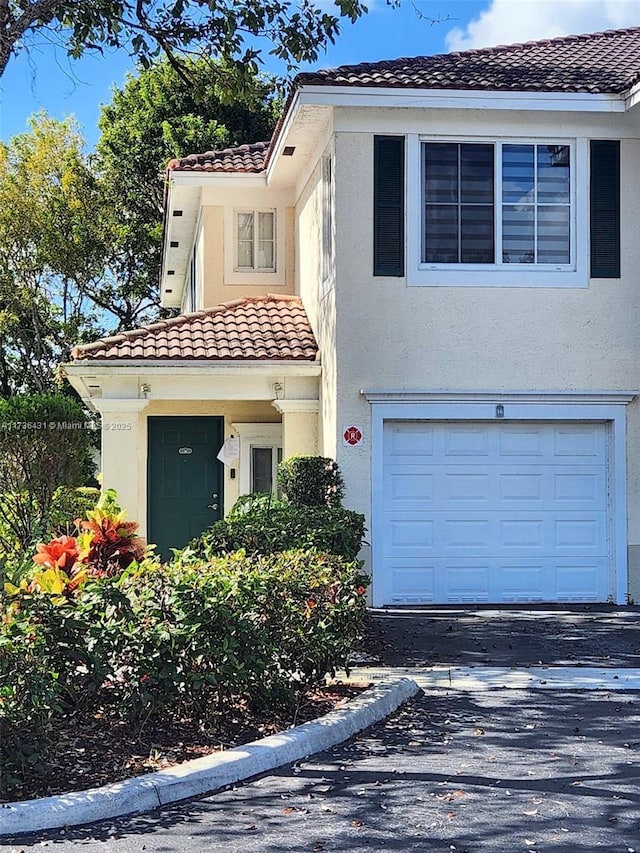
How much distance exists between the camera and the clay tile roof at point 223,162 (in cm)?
1797

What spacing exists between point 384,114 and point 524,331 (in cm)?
300

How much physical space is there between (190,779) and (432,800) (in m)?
1.30

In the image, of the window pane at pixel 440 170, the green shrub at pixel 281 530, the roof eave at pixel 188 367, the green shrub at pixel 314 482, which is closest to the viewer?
the green shrub at pixel 281 530

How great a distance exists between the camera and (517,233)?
14016mm

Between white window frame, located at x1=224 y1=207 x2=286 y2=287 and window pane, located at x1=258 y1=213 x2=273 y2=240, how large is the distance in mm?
82

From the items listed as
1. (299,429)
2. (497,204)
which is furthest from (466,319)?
(299,429)

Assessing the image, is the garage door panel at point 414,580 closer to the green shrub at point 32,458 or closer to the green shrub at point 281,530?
the green shrub at point 281,530

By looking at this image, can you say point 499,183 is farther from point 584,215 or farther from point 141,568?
point 141,568

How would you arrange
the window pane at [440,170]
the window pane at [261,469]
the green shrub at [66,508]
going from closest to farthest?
1. the window pane at [440,170]
2. the green shrub at [66,508]
3. the window pane at [261,469]

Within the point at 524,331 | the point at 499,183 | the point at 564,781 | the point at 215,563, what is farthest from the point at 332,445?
the point at 564,781

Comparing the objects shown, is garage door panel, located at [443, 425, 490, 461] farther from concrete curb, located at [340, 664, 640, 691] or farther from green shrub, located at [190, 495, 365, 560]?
concrete curb, located at [340, 664, 640, 691]

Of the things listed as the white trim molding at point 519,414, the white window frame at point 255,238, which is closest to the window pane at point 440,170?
the white trim molding at point 519,414

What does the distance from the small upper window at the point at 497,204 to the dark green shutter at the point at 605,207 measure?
29cm

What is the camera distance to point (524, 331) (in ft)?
45.8
